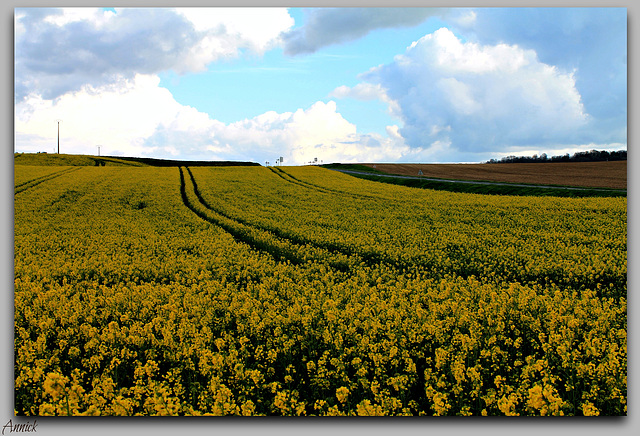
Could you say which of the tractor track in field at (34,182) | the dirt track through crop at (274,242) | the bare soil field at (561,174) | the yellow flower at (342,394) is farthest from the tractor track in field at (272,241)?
the tractor track in field at (34,182)

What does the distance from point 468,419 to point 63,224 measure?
55.3 ft

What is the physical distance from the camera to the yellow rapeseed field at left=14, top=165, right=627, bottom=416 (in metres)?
5.66

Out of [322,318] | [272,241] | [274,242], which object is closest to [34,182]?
[272,241]

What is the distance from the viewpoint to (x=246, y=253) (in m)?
13.2

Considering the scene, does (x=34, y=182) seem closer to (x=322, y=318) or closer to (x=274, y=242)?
(x=274, y=242)

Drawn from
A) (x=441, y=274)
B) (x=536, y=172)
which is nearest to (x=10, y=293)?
(x=441, y=274)

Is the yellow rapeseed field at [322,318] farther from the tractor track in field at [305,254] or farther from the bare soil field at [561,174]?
the bare soil field at [561,174]

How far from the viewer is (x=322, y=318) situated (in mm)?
7762

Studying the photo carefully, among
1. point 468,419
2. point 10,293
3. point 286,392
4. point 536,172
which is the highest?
point 536,172

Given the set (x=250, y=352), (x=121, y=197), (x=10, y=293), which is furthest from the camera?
(x=121, y=197)

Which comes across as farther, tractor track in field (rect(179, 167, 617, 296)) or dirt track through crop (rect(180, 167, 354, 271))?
dirt track through crop (rect(180, 167, 354, 271))

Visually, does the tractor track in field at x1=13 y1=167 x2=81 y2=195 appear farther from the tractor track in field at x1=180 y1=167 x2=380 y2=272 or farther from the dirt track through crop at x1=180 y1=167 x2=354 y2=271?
the dirt track through crop at x1=180 y1=167 x2=354 y2=271

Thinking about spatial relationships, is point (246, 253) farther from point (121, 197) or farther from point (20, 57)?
point (121, 197)

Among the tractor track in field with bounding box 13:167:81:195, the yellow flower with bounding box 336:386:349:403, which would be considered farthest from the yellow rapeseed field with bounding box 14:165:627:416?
the tractor track in field with bounding box 13:167:81:195
